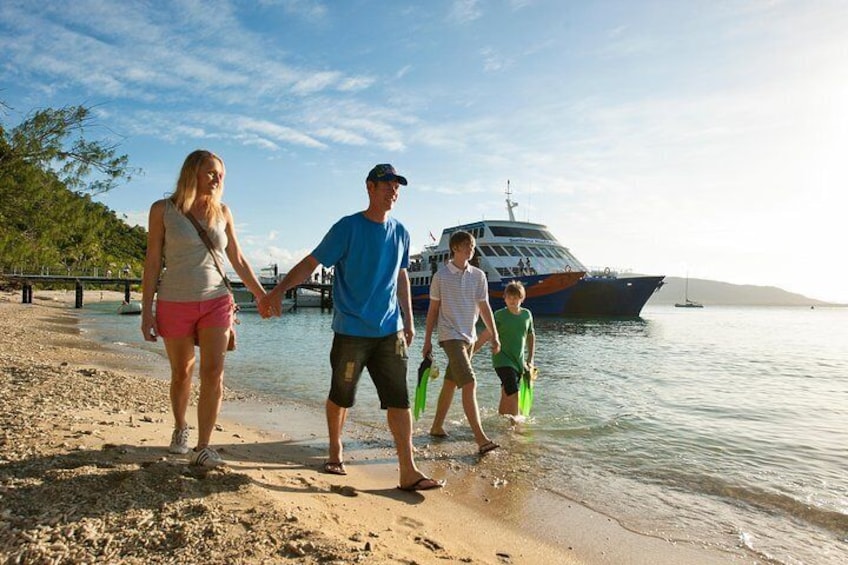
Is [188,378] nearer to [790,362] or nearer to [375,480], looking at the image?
[375,480]

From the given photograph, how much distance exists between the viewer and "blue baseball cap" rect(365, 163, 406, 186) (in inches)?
136

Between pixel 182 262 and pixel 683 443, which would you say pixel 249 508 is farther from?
pixel 683 443

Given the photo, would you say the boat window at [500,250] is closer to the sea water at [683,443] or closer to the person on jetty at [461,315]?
the sea water at [683,443]

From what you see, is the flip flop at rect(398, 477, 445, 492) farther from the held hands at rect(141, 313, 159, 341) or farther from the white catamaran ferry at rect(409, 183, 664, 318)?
the white catamaran ferry at rect(409, 183, 664, 318)

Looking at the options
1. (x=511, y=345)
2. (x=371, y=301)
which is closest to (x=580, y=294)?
(x=511, y=345)

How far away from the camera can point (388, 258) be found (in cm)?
350

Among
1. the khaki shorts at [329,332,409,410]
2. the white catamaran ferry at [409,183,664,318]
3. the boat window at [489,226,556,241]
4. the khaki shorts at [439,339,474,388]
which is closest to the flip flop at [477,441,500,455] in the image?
the khaki shorts at [439,339,474,388]

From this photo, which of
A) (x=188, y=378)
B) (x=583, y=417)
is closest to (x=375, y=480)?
(x=188, y=378)

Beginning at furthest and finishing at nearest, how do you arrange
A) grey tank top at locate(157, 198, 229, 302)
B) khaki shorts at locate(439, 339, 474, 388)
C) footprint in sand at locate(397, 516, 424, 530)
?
khaki shorts at locate(439, 339, 474, 388)
grey tank top at locate(157, 198, 229, 302)
footprint in sand at locate(397, 516, 424, 530)

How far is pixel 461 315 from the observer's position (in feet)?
16.0

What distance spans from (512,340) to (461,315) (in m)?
1.05

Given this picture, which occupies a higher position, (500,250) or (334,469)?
(500,250)

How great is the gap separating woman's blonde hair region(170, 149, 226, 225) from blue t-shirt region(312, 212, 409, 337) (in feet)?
2.18

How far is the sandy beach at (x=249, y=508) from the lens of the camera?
218 centimetres
